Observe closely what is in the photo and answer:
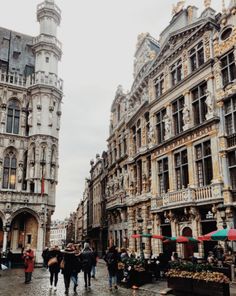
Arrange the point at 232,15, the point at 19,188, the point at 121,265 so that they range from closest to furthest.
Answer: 1. the point at 121,265
2. the point at 232,15
3. the point at 19,188

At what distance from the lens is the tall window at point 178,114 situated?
25.9 m

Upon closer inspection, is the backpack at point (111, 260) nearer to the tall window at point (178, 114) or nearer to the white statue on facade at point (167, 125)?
the tall window at point (178, 114)

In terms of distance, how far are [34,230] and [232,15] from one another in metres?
27.5

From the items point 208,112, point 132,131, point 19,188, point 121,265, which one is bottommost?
point 121,265

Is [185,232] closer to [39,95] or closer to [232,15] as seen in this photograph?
[232,15]

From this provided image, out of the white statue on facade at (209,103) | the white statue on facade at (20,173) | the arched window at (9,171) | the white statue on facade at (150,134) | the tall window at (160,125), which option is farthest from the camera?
the white statue on facade at (20,173)

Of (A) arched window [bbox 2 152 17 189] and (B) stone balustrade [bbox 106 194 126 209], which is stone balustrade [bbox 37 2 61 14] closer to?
(A) arched window [bbox 2 152 17 189]

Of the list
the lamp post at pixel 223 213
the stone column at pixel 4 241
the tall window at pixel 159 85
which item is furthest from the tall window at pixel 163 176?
the stone column at pixel 4 241

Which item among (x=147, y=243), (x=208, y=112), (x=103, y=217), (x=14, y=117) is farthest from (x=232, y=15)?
(x=103, y=217)

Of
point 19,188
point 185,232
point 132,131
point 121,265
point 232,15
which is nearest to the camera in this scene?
point 121,265

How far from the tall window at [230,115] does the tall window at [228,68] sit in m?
1.32

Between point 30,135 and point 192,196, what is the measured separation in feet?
75.5

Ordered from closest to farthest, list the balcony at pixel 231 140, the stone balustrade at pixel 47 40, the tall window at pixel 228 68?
the balcony at pixel 231 140 → the tall window at pixel 228 68 → the stone balustrade at pixel 47 40

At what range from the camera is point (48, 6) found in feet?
143
